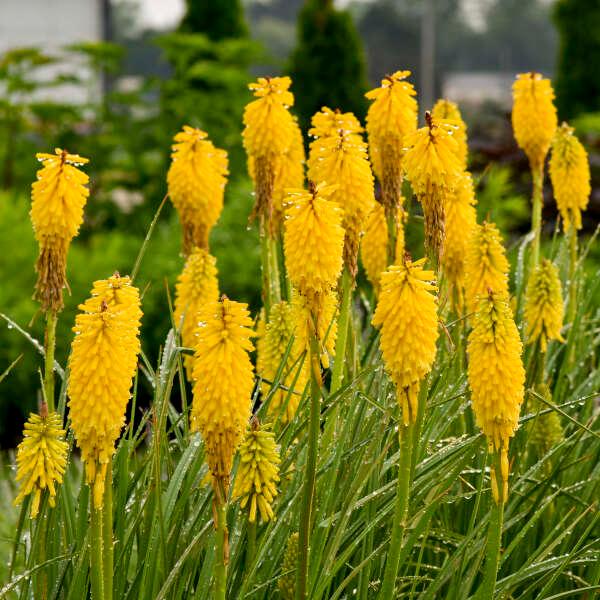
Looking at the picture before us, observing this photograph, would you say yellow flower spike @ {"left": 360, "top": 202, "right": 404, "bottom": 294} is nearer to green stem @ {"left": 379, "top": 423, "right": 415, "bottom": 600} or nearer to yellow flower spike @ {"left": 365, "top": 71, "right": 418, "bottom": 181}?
yellow flower spike @ {"left": 365, "top": 71, "right": 418, "bottom": 181}

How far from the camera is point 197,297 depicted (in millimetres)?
2809

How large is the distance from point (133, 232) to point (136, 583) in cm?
727

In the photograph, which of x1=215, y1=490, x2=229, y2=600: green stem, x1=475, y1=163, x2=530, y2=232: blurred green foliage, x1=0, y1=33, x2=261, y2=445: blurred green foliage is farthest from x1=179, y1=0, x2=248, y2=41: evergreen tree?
x1=215, y1=490, x2=229, y2=600: green stem

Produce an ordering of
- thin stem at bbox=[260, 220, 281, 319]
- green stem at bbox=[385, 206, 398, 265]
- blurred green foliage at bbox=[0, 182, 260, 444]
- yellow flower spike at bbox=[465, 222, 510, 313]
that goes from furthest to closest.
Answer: blurred green foliage at bbox=[0, 182, 260, 444] < thin stem at bbox=[260, 220, 281, 319] < yellow flower spike at bbox=[465, 222, 510, 313] < green stem at bbox=[385, 206, 398, 265]

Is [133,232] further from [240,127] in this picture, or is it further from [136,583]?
[136,583]

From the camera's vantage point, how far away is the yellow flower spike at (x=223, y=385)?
1785 mm

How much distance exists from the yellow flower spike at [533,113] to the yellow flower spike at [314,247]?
1.39m

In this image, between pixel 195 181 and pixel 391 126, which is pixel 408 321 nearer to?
pixel 391 126

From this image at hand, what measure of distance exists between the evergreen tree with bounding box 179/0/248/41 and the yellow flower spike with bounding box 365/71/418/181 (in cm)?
1008

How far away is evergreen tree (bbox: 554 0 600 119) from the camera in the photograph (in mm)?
12594

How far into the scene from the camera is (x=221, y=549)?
185cm

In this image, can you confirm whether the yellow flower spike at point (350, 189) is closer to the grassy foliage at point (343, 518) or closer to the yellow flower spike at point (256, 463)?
the grassy foliage at point (343, 518)

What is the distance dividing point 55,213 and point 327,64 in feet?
27.1

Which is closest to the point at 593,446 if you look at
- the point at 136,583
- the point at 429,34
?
the point at 136,583
